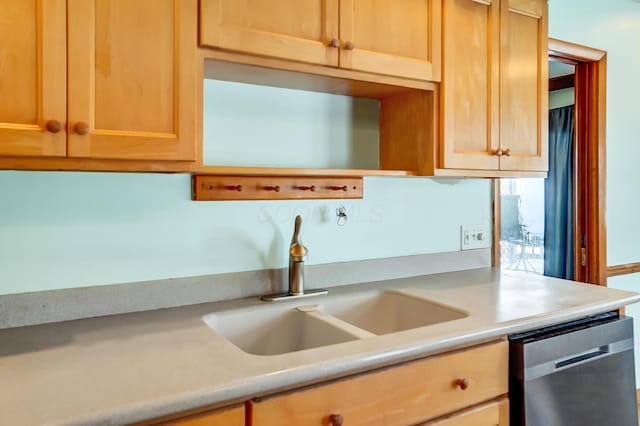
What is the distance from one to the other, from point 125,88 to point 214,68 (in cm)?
34

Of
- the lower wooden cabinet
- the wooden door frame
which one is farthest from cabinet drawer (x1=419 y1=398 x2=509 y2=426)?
the wooden door frame

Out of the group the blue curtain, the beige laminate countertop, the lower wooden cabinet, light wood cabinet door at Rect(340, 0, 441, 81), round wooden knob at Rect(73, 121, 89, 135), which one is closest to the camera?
the beige laminate countertop

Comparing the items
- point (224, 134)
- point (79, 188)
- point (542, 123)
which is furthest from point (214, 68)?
point (542, 123)

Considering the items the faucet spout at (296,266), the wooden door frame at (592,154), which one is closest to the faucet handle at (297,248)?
the faucet spout at (296,266)

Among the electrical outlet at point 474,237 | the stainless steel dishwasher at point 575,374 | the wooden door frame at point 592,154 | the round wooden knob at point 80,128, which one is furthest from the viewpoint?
the wooden door frame at point 592,154

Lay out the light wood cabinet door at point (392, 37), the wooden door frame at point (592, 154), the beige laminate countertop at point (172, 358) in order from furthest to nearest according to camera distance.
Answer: the wooden door frame at point (592, 154)
the light wood cabinet door at point (392, 37)
the beige laminate countertop at point (172, 358)

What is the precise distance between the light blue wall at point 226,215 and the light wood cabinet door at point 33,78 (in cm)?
34

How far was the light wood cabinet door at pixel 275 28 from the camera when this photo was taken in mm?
1330

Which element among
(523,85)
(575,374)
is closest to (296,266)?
(575,374)

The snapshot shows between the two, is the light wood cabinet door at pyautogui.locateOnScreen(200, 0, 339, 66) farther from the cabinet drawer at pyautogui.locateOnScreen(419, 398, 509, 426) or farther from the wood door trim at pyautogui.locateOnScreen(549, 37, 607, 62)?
the wood door trim at pyautogui.locateOnScreen(549, 37, 607, 62)

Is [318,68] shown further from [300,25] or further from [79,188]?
[79,188]

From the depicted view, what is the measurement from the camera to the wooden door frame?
263cm

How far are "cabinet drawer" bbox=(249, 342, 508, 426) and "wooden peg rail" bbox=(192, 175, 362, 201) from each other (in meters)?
0.73

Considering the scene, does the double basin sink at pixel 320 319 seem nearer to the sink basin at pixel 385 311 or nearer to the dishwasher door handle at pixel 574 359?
the sink basin at pixel 385 311
